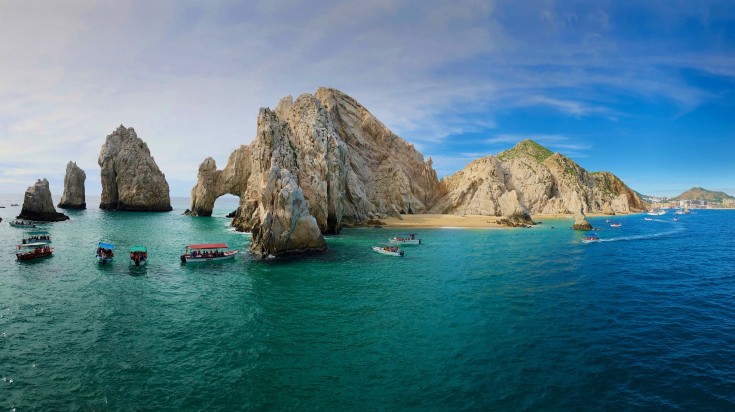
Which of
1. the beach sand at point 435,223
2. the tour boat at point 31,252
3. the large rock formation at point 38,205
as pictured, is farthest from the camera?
the beach sand at point 435,223

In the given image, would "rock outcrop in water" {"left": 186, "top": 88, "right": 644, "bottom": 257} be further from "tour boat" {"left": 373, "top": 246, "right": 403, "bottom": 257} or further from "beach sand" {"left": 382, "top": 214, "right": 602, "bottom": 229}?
"tour boat" {"left": 373, "top": 246, "right": 403, "bottom": 257}

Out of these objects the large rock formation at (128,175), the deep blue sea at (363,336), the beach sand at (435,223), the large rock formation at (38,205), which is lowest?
the deep blue sea at (363,336)

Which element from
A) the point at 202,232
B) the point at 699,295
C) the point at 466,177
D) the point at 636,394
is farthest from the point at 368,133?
the point at 636,394

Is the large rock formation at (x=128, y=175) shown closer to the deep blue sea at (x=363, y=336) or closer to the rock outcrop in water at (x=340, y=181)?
the rock outcrop in water at (x=340, y=181)

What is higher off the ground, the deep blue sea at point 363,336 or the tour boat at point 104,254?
the tour boat at point 104,254

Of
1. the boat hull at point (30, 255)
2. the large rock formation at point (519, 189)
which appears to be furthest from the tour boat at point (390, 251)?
the large rock formation at point (519, 189)

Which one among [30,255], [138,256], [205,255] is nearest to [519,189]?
[205,255]
